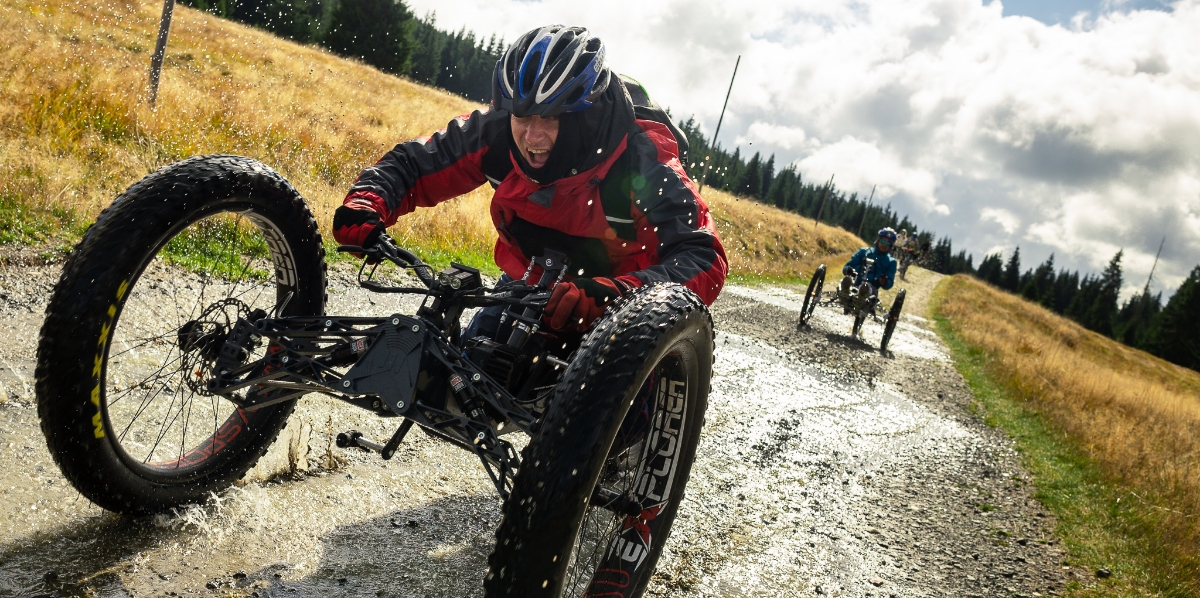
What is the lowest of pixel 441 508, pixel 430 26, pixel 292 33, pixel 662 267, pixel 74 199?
pixel 441 508

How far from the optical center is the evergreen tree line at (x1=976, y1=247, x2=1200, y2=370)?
7006 centimetres

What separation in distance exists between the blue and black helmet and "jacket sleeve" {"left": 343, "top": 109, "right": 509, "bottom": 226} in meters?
0.31

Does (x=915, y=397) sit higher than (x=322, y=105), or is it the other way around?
(x=322, y=105)

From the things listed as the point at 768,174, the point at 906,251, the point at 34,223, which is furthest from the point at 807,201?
the point at 34,223

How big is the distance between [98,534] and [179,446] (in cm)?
72

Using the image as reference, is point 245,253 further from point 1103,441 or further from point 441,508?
point 1103,441

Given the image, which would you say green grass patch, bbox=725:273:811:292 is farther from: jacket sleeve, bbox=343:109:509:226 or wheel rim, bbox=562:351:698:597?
wheel rim, bbox=562:351:698:597

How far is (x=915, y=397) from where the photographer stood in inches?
363

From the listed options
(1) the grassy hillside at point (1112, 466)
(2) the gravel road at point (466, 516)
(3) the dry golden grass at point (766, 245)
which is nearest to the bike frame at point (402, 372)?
(2) the gravel road at point (466, 516)

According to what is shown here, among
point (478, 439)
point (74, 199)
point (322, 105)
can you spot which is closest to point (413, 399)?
point (478, 439)

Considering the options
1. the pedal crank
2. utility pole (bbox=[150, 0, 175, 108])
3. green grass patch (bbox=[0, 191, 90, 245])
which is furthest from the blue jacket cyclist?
the pedal crank

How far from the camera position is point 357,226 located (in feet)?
8.29

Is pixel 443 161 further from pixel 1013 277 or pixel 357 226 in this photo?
pixel 1013 277

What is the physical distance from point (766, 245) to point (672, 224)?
33713mm
